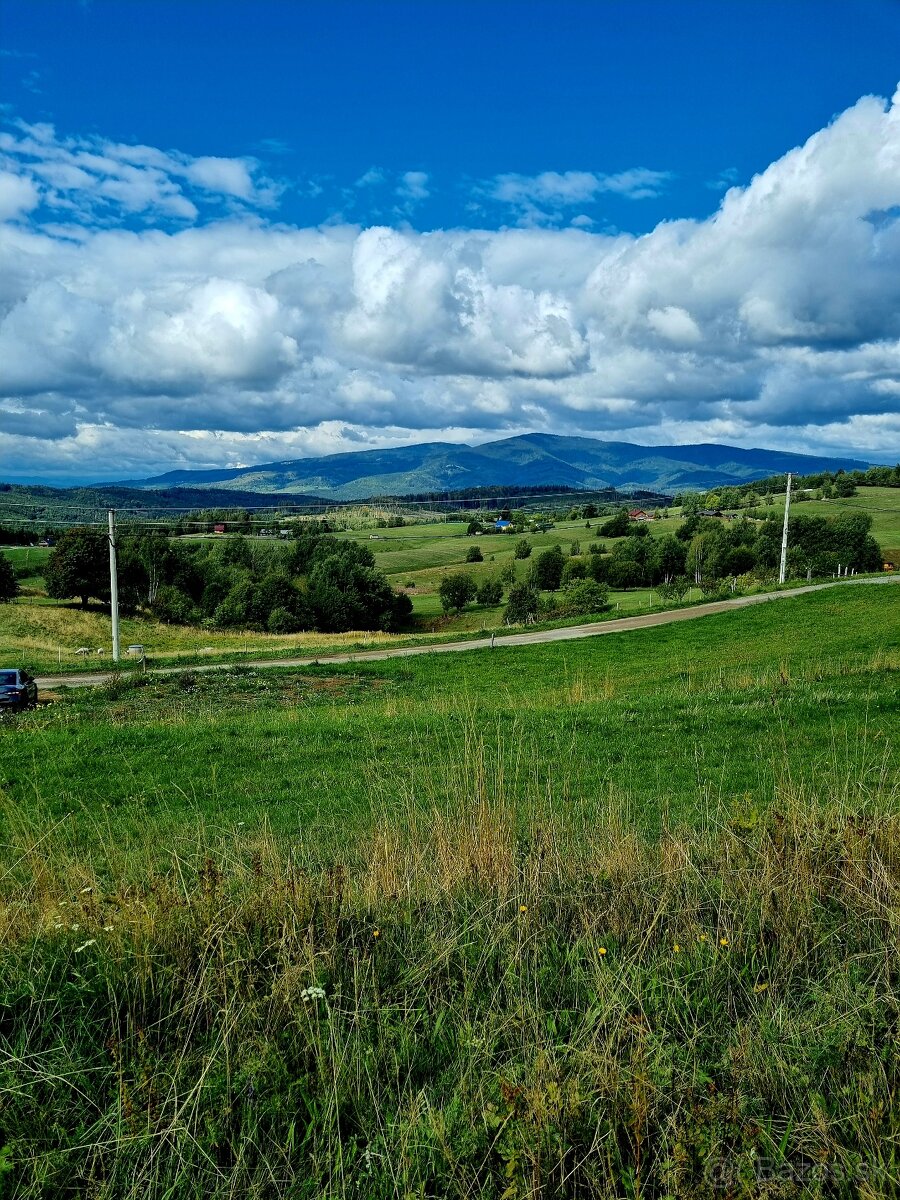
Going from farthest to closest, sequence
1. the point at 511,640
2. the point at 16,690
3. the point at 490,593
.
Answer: the point at 490,593, the point at 511,640, the point at 16,690

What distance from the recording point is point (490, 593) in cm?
10775

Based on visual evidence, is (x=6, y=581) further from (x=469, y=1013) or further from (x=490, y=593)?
(x=469, y=1013)

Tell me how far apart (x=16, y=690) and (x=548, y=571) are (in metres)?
93.0

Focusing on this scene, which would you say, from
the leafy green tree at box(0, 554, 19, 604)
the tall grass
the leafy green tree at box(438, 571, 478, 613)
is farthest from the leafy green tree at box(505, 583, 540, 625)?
the tall grass

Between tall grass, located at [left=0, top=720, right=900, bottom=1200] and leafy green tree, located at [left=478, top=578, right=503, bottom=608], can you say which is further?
leafy green tree, located at [left=478, top=578, right=503, bottom=608]

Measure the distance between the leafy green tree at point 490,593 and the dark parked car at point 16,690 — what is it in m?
82.1

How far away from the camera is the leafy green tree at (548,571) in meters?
112

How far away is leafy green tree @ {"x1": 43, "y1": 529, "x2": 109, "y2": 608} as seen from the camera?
7431cm

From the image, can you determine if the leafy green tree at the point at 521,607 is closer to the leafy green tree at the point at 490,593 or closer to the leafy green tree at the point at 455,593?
the leafy green tree at the point at 490,593

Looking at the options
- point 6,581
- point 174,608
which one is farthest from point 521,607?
point 6,581

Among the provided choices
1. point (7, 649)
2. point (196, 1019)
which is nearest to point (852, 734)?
point (196, 1019)

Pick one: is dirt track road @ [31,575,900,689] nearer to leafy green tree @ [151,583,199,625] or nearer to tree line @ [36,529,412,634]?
tree line @ [36,529,412,634]

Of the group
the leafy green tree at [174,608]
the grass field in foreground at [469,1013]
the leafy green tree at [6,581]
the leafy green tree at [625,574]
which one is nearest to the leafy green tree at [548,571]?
the leafy green tree at [625,574]

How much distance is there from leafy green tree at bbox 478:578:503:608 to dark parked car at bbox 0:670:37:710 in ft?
269
